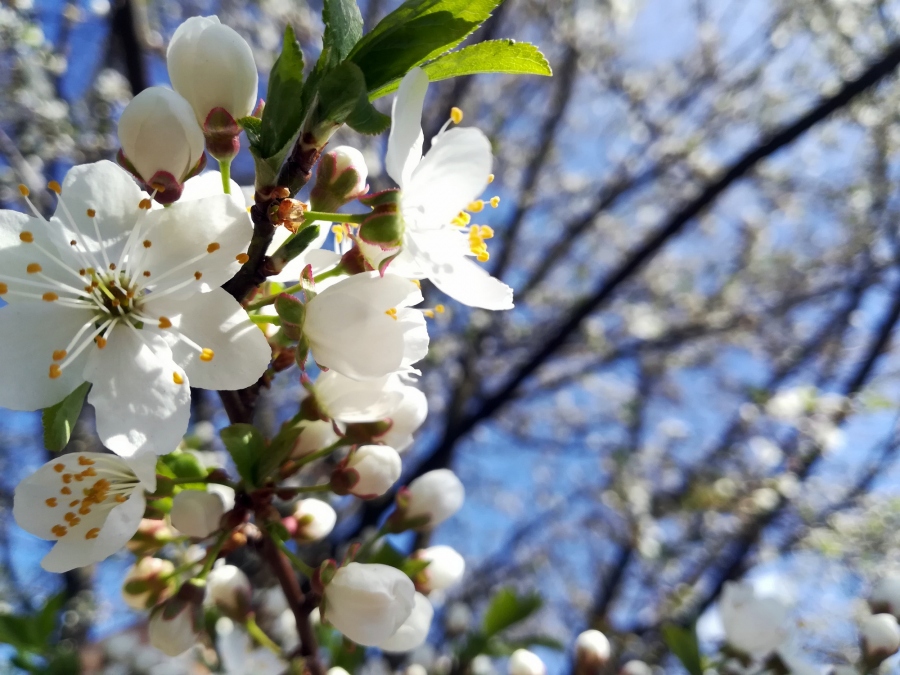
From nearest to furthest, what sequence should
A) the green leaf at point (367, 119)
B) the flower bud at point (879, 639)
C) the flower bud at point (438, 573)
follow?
the green leaf at point (367, 119)
the flower bud at point (438, 573)
the flower bud at point (879, 639)

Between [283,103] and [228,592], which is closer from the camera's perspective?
[283,103]

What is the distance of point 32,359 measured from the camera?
2.25 feet

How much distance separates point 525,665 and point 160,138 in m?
1.22

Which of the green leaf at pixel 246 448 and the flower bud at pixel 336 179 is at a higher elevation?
the flower bud at pixel 336 179

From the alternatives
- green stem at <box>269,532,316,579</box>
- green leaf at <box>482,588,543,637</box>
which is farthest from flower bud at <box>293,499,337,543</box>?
green leaf at <box>482,588,543,637</box>

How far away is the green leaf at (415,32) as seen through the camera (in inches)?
27.0

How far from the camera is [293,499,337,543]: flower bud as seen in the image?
980mm

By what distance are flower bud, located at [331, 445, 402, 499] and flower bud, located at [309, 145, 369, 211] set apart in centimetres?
35

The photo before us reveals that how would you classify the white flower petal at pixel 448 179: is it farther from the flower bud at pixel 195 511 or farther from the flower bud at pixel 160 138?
the flower bud at pixel 195 511

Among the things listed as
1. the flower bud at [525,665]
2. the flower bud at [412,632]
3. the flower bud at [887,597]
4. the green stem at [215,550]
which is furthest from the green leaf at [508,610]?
the green stem at [215,550]

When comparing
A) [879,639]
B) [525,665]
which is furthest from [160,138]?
[879,639]

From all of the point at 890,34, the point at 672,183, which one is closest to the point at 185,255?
the point at 890,34

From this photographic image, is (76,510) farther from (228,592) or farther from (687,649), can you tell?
(687,649)

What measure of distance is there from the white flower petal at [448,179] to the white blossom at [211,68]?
23cm
